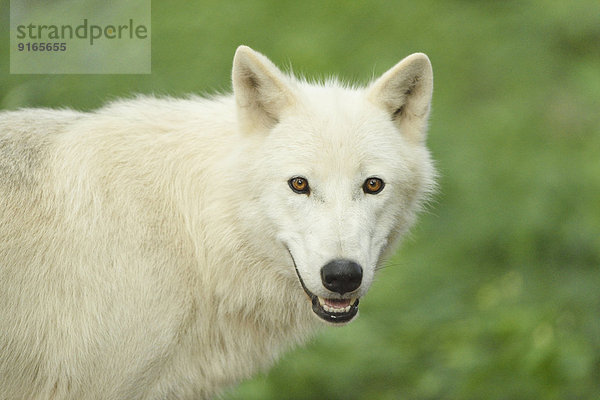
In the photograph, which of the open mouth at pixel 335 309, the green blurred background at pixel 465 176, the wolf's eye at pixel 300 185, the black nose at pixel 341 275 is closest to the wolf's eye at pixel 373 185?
the wolf's eye at pixel 300 185

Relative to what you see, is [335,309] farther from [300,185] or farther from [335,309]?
[300,185]

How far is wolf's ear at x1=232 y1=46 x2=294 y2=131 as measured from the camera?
4.47 m

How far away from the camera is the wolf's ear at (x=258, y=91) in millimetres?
4473

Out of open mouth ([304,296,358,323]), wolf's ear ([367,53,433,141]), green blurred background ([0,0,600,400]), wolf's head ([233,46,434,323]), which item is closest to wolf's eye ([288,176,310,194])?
wolf's head ([233,46,434,323])

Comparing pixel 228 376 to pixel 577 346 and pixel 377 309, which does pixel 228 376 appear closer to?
pixel 577 346

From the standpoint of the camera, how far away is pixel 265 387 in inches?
283

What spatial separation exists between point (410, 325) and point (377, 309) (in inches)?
31.7

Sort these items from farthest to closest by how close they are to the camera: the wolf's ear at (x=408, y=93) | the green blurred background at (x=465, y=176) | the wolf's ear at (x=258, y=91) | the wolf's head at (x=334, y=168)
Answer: the green blurred background at (x=465, y=176)
the wolf's ear at (x=408, y=93)
the wolf's ear at (x=258, y=91)
the wolf's head at (x=334, y=168)

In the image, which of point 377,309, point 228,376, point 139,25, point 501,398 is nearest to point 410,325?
point 377,309

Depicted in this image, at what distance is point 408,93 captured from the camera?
4.84 m

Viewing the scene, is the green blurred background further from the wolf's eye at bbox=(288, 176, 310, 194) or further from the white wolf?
the wolf's eye at bbox=(288, 176, 310, 194)

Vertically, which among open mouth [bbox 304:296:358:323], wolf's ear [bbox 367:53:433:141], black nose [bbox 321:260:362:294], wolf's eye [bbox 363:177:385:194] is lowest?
open mouth [bbox 304:296:358:323]

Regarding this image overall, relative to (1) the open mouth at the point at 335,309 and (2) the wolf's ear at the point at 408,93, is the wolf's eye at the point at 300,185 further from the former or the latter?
(2) the wolf's ear at the point at 408,93

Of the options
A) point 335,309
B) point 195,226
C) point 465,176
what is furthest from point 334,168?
point 465,176
